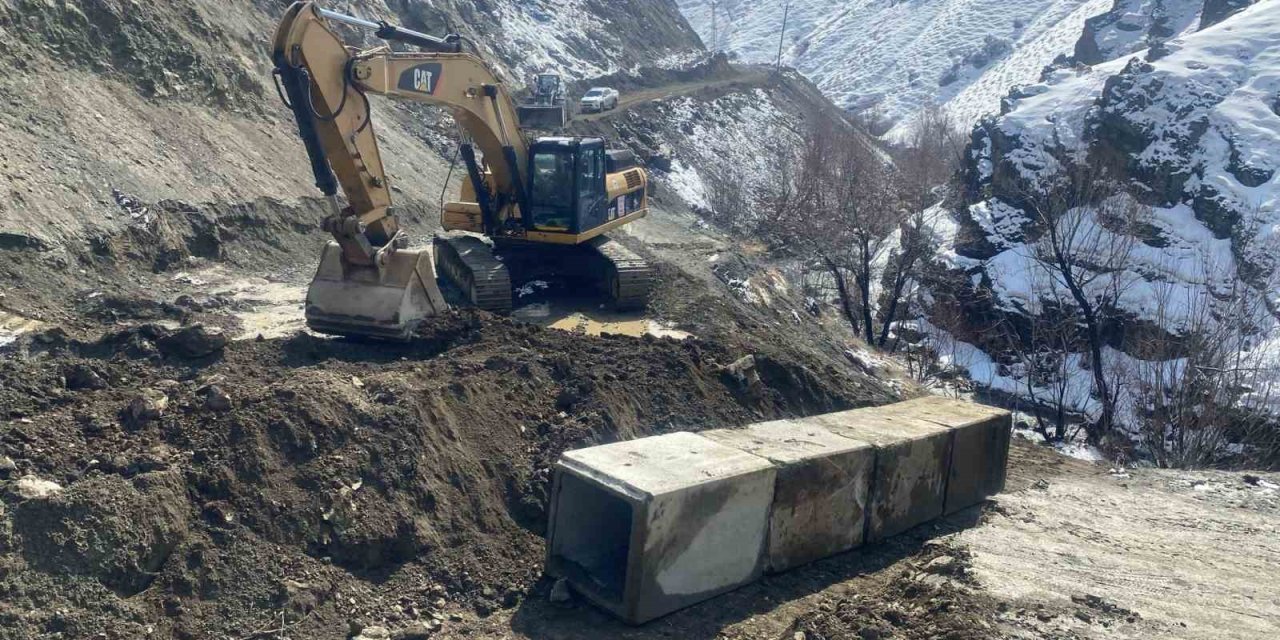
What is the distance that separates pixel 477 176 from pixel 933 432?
7.81 metres

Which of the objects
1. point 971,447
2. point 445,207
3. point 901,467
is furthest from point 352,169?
point 971,447

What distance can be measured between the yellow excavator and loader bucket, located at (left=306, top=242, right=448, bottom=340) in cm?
1

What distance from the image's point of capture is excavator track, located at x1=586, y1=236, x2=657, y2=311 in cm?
1397

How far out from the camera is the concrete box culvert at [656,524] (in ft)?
21.0

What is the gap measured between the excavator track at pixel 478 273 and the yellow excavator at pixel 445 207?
2cm

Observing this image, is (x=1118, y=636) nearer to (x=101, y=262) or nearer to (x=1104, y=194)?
(x=101, y=262)

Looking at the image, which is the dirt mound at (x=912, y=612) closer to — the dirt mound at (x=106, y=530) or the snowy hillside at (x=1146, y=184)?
the dirt mound at (x=106, y=530)

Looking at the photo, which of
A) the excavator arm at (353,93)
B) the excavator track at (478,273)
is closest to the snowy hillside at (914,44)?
the excavator track at (478,273)

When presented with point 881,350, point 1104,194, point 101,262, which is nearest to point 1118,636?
point 101,262

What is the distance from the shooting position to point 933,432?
8570 mm

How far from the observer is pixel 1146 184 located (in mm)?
30688

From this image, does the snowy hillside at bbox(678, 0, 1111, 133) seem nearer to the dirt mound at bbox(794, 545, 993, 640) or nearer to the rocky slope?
the rocky slope

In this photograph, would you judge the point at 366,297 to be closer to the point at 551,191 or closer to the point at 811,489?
the point at 551,191

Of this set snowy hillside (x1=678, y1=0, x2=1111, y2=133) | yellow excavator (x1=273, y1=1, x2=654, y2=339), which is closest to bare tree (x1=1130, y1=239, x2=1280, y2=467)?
yellow excavator (x1=273, y1=1, x2=654, y2=339)
